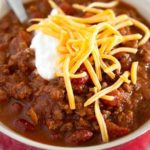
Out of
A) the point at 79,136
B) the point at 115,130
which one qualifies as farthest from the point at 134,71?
the point at 79,136

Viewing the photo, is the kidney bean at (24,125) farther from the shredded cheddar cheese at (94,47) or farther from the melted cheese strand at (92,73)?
the melted cheese strand at (92,73)

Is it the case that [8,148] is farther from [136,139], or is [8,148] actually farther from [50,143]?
[136,139]

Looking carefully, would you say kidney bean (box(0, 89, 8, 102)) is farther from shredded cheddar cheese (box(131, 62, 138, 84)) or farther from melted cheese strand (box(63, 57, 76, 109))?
shredded cheddar cheese (box(131, 62, 138, 84))

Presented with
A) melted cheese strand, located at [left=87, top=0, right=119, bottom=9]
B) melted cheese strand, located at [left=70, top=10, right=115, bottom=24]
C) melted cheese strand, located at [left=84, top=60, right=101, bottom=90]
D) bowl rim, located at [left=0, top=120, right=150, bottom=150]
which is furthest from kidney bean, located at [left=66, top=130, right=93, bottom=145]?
melted cheese strand, located at [left=87, top=0, right=119, bottom=9]

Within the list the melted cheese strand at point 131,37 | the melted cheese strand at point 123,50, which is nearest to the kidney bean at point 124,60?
the melted cheese strand at point 123,50

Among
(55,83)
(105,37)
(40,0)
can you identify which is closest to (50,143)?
(55,83)
